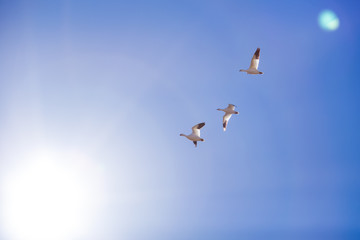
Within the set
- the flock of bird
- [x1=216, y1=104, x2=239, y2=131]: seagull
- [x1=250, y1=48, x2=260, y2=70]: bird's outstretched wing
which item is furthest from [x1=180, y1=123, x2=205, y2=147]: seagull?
[x1=250, y1=48, x2=260, y2=70]: bird's outstretched wing

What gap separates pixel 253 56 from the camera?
34.2 meters

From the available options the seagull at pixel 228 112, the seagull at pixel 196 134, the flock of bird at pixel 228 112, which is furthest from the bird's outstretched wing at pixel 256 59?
the seagull at pixel 196 134

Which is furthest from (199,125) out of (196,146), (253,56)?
(253,56)

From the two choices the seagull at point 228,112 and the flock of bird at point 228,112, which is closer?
the flock of bird at point 228,112

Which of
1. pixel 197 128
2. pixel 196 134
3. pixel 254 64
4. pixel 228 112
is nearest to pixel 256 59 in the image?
pixel 254 64

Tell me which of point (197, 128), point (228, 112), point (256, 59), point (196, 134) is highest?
point (256, 59)

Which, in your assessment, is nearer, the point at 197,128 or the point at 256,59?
the point at 256,59

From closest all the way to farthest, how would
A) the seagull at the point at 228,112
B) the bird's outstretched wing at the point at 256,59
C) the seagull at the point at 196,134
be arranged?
the bird's outstretched wing at the point at 256,59 → the seagull at the point at 196,134 → the seagull at the point at 228,112

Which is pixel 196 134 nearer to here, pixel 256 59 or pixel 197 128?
pixel 197 128

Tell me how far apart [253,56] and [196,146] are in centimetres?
936

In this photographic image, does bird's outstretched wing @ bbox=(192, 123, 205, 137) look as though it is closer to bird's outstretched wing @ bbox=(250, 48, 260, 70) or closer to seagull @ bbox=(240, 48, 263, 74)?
seagull @ bbox=(240, 48, 263, 74)

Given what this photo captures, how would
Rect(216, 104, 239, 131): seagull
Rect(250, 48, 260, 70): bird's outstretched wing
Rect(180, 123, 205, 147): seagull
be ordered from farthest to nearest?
Rect(216, 104, 239, 131): seagull < Rect(180, 123, 205, 147): seagull < Rect(250, 48, 260, 70): bird's outstretched wing

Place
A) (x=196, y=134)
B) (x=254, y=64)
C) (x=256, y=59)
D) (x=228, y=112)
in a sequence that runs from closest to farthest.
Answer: (x=256, y=59) → (x=254, y=64) → (x=196, y=134) → (x=228, y=112)

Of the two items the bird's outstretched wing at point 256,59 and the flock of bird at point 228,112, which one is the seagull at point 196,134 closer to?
the flock of bird at point 228,112
